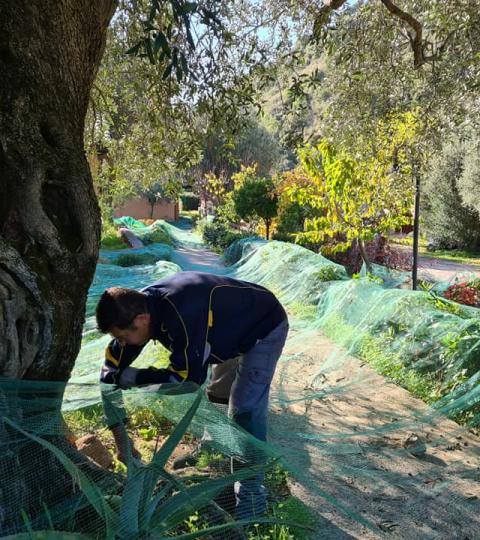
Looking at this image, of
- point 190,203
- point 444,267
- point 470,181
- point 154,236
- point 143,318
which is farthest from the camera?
point 190,203

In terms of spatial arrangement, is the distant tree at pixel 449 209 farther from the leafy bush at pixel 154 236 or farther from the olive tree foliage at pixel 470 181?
the leafy bush at pixel 154 236

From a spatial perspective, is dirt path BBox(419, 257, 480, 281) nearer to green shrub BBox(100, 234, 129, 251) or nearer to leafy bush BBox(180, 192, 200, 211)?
green shrub BBox(100, 234, 129, 251)

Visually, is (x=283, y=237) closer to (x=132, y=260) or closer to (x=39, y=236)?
(x=132, y=260)

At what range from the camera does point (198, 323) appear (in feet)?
9.39

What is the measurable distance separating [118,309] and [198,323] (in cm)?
41

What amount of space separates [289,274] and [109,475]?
8642mm

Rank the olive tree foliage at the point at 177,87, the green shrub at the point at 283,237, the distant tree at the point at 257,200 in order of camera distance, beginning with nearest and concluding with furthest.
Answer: the olive tree foliage at the point at 177,87
the distant tree at the point at 257,200
the green shrub at the point at 283,237

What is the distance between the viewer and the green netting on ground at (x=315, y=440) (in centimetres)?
240

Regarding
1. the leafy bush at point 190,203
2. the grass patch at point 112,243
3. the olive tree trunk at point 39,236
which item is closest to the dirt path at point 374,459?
the olive tree trunk at point 39,236

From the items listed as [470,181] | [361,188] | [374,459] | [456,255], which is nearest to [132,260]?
[361,188]

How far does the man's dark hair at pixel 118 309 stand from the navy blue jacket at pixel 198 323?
110mm

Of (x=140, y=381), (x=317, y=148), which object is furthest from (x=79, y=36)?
(x=317, y=148)

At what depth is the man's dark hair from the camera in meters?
2.73

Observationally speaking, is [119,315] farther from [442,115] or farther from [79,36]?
[442,115]
